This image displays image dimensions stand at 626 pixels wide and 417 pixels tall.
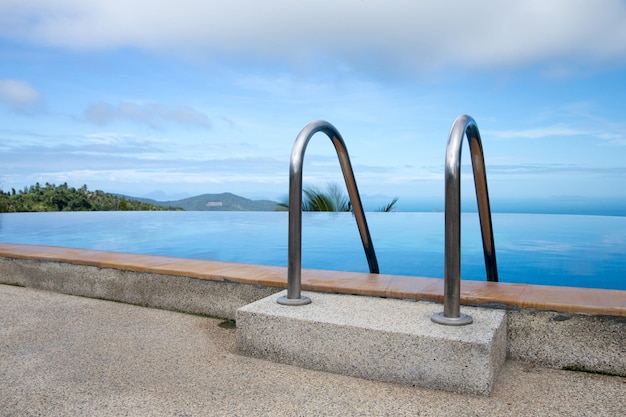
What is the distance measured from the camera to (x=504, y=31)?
620cm

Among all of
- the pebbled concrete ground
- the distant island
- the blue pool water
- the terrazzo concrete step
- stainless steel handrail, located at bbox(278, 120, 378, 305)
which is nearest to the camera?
the pebbled concrete ground

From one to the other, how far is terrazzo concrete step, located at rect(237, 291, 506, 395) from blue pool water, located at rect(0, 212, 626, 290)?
3.75 m

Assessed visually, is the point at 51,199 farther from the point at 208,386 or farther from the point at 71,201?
the point at 208,386

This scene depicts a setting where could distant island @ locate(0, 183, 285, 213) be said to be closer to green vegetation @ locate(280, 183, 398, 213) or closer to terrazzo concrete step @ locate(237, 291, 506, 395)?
green vegetation @ locate(280, 183, 398, 213)

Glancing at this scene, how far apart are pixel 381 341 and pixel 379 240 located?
6065mm

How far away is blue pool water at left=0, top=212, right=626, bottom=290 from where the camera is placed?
603cm

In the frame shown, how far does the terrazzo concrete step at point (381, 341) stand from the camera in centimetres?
184

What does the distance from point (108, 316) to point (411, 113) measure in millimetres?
5348

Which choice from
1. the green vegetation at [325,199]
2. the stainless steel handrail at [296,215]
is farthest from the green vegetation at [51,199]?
the stainless steel handrail at [296,215]

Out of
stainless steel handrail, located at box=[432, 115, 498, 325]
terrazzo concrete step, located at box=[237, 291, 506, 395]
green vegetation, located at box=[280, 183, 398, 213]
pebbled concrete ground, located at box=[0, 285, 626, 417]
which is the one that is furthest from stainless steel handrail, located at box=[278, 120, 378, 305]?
green vegetation, located at box=[280, 183, 398, 213]

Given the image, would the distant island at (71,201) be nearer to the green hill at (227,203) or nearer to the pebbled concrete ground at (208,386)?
the green hill at (227,203)

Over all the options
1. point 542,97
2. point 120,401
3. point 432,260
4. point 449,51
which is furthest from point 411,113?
point 120,401

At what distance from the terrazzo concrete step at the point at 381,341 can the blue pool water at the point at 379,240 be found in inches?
148

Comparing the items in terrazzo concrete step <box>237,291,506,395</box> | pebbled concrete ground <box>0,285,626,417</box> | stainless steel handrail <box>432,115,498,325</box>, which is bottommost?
pebbled concrete ground <box>0,285,626,417</box>
